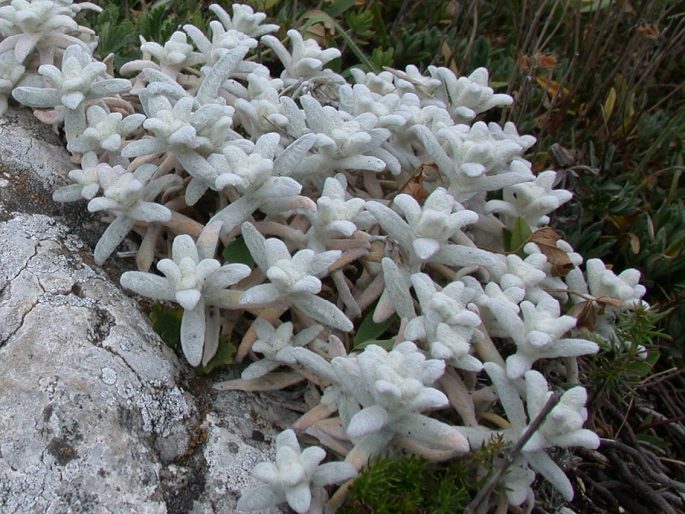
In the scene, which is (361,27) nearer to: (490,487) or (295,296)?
(295,296)

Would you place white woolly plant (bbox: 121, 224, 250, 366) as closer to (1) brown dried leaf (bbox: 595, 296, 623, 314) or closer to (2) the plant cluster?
(2) the plant cluster

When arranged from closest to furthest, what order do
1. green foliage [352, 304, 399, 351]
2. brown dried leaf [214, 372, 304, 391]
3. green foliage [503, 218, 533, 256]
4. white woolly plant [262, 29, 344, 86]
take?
brown dried leaf [214, 372, 304, 391], green foliage [352, 304, 399, 351], green foliage [503, 218, 533, 256], white woolly plant [262, 29, 344, 86]

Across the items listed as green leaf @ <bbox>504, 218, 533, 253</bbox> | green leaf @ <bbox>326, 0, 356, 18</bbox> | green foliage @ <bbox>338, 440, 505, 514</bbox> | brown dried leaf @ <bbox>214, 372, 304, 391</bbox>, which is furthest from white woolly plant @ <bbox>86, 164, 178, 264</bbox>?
green leaf @ <bbox>326, 0, 356, 18</bbox>

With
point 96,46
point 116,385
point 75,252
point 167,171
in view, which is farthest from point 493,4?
point 116,385

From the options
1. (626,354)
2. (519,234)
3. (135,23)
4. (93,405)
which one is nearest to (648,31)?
(519,234)

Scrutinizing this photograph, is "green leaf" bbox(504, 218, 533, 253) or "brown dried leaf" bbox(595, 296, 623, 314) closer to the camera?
"brown dried leaf" bbox(595, 296, 623, 314)

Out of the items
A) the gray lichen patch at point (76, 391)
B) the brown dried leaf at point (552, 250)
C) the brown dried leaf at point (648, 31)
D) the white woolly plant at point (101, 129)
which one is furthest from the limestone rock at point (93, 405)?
the brown dried leaf at point (648, 31)

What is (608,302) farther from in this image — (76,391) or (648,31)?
(76,391)
